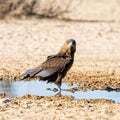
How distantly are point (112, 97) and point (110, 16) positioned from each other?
19045mm

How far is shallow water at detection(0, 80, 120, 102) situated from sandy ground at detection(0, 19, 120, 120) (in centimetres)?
42

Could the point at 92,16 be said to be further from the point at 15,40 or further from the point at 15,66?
the point at 15,66

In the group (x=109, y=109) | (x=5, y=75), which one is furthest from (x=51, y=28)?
(x=109, y=109)

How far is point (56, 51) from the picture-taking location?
19094 millimetres

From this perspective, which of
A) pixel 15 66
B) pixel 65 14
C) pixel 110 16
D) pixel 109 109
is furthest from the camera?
pixel 110 16

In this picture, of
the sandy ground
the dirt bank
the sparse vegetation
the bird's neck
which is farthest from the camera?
the sparse vegetation

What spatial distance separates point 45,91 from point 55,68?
0.62 meters

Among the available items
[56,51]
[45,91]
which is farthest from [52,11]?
[45,91]

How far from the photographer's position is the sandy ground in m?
10.1

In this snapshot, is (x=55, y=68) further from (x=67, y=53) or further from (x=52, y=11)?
(x=52, y=11)

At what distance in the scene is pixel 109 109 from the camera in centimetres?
1024

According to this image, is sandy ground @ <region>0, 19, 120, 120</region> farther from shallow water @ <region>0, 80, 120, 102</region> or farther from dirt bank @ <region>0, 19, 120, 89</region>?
shallow water @ <region>0, 80, 120, 102</region>

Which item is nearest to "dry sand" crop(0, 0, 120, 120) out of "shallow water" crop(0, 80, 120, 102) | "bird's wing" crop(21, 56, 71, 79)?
"shallow water" crop(0, 80, 120, 102)

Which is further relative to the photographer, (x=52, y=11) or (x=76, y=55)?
(x=52, y=11)
